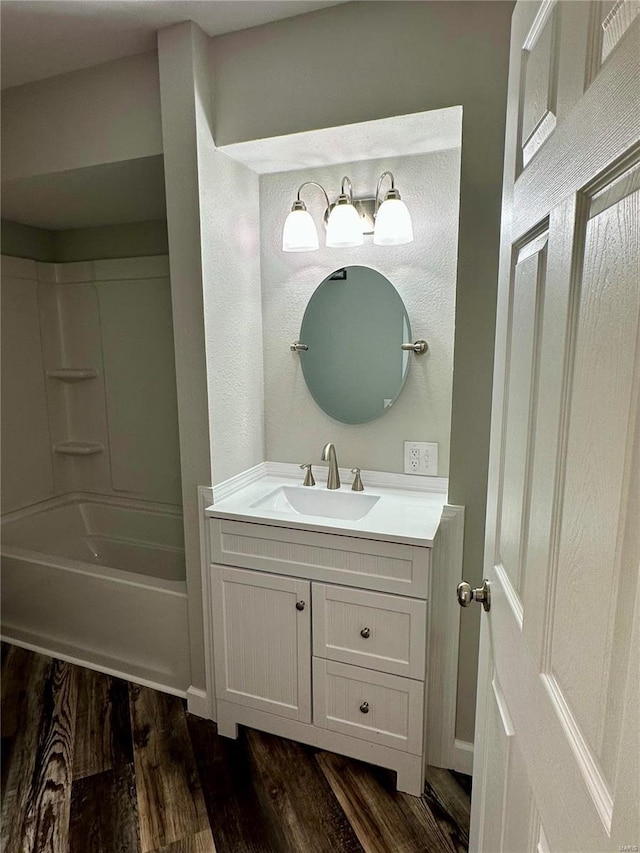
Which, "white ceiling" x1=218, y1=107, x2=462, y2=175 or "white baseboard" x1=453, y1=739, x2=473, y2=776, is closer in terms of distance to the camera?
"white ceiling" x1=218, y1=107, x2=462, y2=175

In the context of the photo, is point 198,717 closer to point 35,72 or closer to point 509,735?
point 509,735

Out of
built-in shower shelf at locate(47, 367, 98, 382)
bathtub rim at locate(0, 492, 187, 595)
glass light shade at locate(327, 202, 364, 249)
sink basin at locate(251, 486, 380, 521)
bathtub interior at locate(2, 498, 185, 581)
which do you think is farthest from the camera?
built-in shower shelf at locate(47, 367, 98, 382)

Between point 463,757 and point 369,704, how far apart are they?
392 millimetres

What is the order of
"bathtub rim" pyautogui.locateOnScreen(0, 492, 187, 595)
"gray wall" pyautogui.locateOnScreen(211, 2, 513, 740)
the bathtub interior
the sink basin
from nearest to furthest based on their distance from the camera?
"gray wall" pyautogui.locateOnScreen(211, 2, 513, 740) < the sink basin < "bathtub rim" pyautogui.locateOnScreen(0, 492, 187, 595) < the bathtub interior

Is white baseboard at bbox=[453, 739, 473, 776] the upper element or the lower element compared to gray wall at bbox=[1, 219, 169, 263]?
lower

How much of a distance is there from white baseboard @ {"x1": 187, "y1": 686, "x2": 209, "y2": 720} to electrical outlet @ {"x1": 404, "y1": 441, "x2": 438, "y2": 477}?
121cm

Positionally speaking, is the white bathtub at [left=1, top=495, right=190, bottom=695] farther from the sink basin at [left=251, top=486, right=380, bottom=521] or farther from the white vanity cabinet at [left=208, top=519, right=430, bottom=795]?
the sink basin at [left=251, top=486, right=380, bottom=521]

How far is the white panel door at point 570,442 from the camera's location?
46 cm

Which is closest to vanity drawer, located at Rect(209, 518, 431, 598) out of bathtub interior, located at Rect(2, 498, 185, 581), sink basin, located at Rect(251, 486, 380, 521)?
sink basin, located at Rect(251, 486, 380, 521)

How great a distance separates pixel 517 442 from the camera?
33.7 inches

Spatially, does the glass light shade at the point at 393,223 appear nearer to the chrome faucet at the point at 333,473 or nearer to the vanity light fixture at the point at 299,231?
the vanity light fixture at the point at 299,231

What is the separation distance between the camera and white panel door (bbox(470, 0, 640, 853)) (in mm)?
456

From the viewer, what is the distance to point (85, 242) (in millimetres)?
2977

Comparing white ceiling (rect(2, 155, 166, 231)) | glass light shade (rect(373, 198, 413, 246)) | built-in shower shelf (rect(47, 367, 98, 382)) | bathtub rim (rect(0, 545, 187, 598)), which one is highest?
white ceiling (rect(2, 155, 166, 231))
